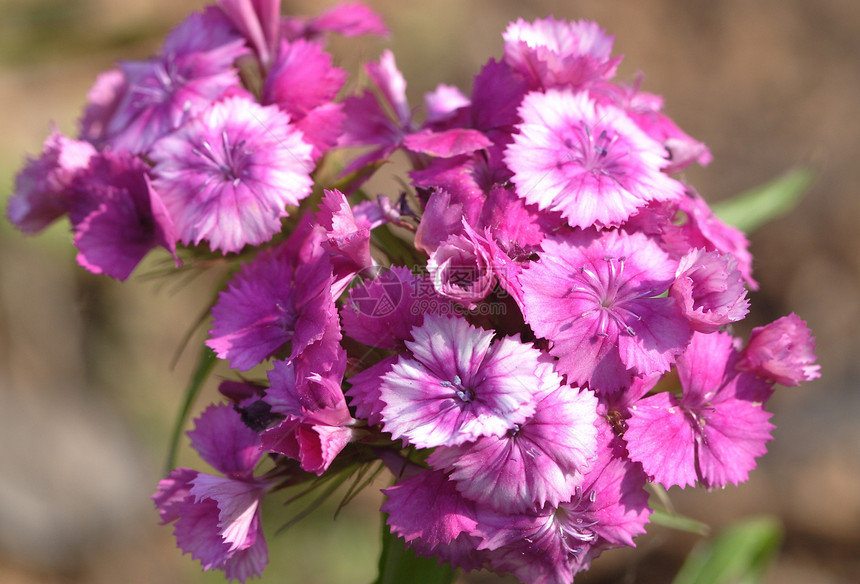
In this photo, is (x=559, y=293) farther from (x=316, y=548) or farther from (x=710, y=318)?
(x=316, y=548)

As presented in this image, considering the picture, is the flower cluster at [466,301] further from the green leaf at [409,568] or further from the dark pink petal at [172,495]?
the green leaf at [409,568]

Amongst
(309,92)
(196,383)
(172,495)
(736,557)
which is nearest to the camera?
(172,495)

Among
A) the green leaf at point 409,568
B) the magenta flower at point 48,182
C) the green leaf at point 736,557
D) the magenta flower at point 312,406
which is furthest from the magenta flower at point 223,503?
the green leaf at point 736,557

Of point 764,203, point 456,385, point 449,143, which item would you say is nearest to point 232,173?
point 449,143

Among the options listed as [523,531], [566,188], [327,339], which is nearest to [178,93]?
[327,339]

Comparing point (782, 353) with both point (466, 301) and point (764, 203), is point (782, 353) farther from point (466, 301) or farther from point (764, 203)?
point (764, 203)

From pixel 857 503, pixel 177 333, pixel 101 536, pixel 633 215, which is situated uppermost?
pixel 633 215

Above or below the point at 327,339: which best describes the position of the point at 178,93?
above

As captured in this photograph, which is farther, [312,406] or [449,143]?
[449,143]
